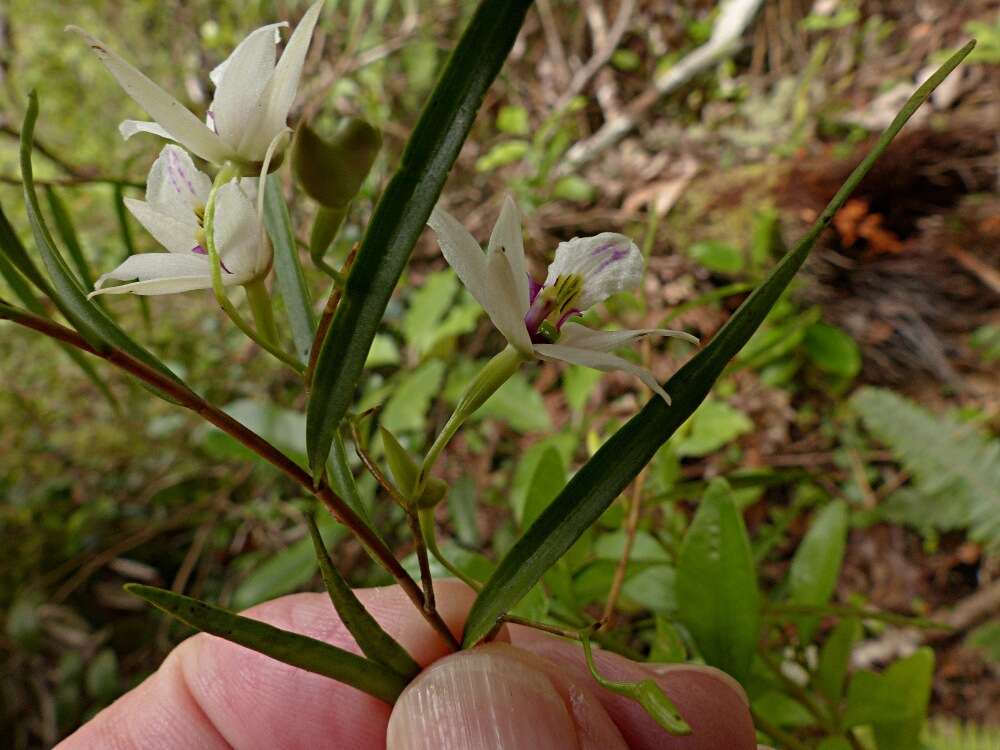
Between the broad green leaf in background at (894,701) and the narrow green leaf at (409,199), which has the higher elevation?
the narrow green leaf at (409,199)

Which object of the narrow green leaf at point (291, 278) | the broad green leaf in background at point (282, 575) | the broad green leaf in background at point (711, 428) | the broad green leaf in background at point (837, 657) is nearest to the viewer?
the narrow green leaf at point (291, 278)

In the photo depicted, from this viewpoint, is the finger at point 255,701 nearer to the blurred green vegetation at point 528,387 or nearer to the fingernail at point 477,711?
the fingernail at point 477,711

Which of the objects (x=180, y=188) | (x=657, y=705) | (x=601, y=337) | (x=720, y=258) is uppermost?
(x=720, y=258)

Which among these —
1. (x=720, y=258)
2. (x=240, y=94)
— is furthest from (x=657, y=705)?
(x=720, y=258)

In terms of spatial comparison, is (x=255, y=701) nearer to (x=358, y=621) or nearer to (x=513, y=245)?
(x=358, y=621)

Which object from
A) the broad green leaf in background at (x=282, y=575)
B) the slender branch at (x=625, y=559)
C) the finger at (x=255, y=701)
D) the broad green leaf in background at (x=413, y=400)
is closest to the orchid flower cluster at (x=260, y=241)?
the slender branch at (x=625, y=559)

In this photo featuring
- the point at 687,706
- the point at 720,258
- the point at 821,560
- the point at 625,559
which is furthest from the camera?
the point at 720,258

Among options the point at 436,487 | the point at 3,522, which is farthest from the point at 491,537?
the point at 436,487
